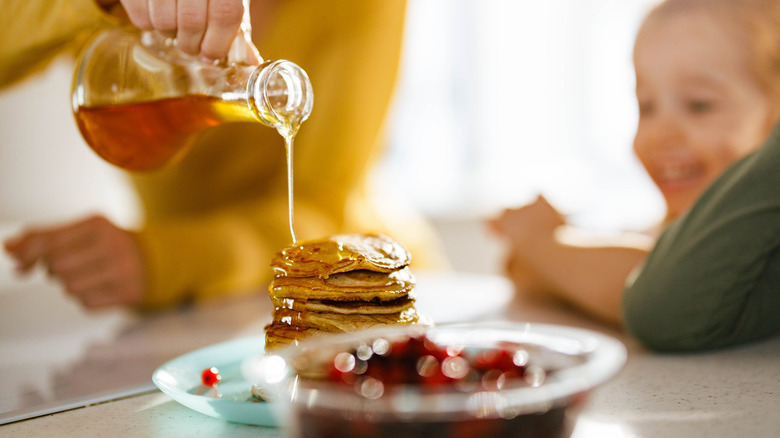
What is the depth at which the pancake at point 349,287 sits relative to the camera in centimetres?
60

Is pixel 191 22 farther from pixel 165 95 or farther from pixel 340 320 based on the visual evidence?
pixel 340 320

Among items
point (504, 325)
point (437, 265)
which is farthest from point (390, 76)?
point (504, 325)

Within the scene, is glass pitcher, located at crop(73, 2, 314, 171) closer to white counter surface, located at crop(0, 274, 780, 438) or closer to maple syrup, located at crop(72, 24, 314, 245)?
maple syrup, located at crop(72, 24, 314, 245)

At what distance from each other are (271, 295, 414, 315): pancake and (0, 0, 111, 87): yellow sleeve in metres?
0.43

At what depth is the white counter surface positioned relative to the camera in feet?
1.87

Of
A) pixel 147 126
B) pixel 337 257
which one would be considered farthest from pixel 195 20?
pixel 337 257

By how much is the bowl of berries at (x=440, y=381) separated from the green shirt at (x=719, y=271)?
0.29 metres

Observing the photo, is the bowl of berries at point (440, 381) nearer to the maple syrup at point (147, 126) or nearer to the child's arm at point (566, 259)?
the maple syrup at point (147, 126)

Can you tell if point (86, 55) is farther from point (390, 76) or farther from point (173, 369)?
point (390, 76)

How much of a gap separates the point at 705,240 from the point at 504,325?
306mm

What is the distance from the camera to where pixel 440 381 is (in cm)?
41

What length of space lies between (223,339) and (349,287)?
436mm

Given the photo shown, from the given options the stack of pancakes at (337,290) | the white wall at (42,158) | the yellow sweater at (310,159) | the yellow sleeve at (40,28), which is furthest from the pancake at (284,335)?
the white wall at (42,158)

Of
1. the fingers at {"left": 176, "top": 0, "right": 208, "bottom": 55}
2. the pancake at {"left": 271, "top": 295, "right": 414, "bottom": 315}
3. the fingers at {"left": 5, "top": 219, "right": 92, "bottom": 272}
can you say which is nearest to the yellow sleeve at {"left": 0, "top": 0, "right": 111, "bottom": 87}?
the fingers at {"left": 176, "top": 0, "right": 208, "bottom": 55}
